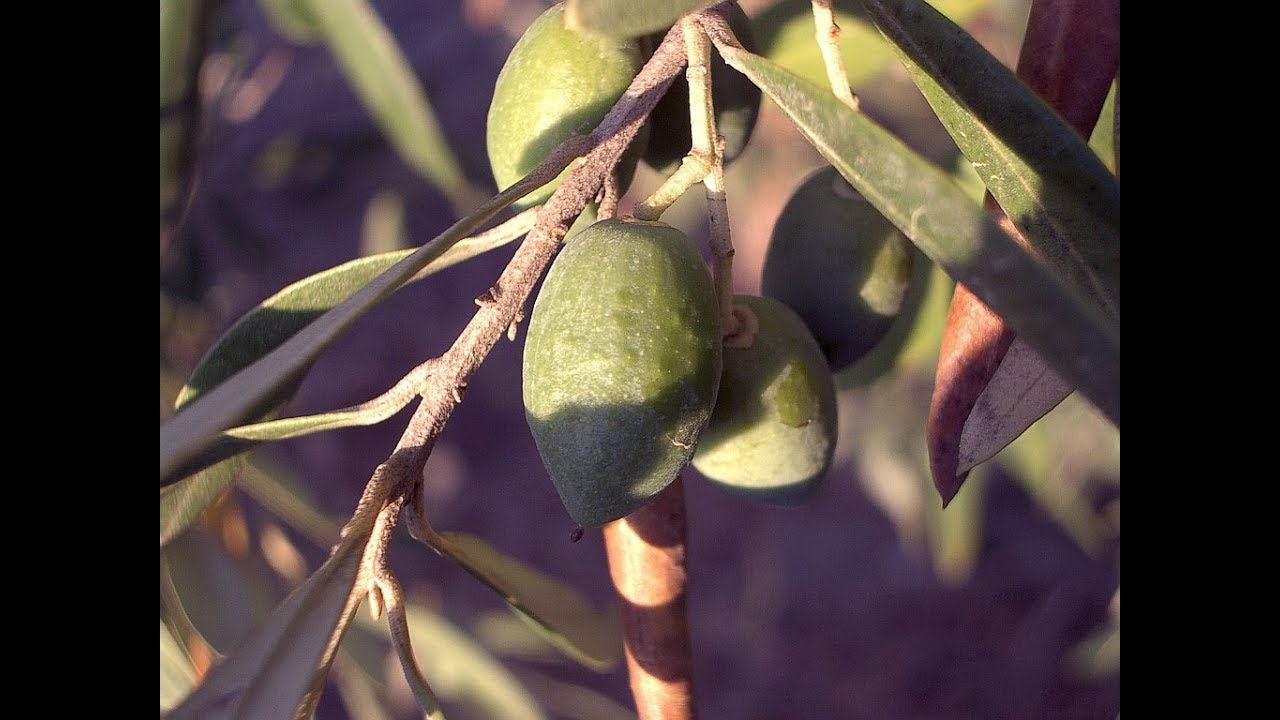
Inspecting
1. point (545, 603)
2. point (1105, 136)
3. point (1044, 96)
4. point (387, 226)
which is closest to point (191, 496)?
point (545, 603)

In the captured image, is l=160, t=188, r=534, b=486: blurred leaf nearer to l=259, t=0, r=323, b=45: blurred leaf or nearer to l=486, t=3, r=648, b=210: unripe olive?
l=486, t=3, r=648, b=210: unripe olive

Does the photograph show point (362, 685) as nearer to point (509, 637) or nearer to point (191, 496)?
point (509, 637)

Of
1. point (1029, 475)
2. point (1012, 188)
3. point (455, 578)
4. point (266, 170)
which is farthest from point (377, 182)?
point (1012, 188)

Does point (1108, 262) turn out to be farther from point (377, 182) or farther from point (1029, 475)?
point (377, 182)

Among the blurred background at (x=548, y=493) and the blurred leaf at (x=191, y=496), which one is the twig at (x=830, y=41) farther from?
the blurred background at (x=548, y=493)

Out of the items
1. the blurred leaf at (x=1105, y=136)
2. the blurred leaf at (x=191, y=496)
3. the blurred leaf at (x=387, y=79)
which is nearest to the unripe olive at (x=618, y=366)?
the blurred leaf at (x=191, y=496)
